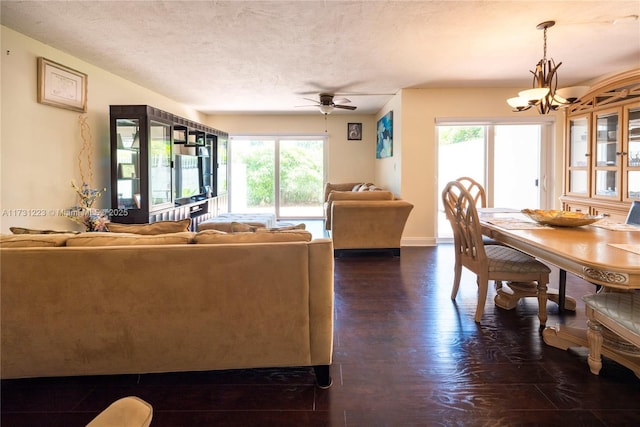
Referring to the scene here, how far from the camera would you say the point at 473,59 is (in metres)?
4.07

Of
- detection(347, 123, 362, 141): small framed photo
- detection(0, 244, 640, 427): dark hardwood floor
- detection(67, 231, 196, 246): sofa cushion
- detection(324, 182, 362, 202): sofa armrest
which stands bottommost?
detection(0, 244, 640, 427): dark hardwood floor

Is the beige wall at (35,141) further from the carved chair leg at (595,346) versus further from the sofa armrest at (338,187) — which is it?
the carved chair leg at (595,346)

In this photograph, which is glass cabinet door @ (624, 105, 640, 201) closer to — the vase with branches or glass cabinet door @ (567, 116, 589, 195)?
glass cabinet door @ (567, 116, 589, 195)

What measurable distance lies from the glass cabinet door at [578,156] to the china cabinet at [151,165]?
5175 millimetres

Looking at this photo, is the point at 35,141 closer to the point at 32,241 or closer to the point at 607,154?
the point at 32,241

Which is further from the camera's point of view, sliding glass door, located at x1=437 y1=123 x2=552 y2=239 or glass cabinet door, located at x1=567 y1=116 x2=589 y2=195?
sliding glass door, located at x1=437 y1=123 x2=552 y2=239

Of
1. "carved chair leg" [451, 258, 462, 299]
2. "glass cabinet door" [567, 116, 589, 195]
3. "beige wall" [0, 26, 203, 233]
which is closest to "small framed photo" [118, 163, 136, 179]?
"beige wall" [0, 26, 203, 233]

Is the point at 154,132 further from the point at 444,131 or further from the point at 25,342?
the point at 444,131

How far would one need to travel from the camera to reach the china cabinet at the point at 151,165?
429 centimetres

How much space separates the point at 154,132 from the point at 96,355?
333 centimetres

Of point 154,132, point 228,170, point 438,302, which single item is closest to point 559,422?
point 438,302

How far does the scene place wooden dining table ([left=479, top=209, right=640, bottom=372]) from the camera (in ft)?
5.30

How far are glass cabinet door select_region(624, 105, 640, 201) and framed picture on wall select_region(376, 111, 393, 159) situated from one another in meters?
3.21

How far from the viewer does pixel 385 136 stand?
22.4 ft
